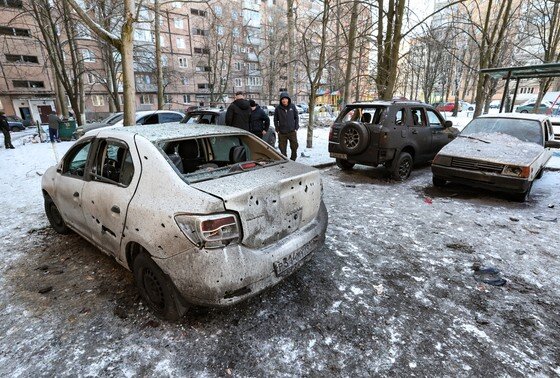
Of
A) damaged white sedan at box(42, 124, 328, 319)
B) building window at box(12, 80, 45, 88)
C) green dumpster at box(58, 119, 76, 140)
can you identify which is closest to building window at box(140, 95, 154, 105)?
building window at box(12, 80, 45, 88)

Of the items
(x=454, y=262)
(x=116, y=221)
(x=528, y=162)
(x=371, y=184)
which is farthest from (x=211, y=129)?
(x=528, y=162)

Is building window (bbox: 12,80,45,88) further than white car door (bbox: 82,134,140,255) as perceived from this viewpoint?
Yes

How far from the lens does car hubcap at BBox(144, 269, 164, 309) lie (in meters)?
2.49

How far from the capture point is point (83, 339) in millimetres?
2350

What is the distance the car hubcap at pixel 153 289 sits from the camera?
8.16 ft

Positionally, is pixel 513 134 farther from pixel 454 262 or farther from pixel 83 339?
pixel 83 339

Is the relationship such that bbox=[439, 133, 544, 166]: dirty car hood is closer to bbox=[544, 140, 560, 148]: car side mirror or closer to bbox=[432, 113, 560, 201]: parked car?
bbox=[432, 113, 560, 201]: parked car

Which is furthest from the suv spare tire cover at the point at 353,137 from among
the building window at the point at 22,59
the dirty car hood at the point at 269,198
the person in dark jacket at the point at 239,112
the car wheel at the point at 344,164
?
the building window at the point at 22,59

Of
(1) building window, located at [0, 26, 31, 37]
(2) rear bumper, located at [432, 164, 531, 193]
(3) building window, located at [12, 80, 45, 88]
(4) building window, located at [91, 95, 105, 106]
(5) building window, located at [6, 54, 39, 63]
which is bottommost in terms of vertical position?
(2) rear bumper, located at [432, 164, 531, 193]

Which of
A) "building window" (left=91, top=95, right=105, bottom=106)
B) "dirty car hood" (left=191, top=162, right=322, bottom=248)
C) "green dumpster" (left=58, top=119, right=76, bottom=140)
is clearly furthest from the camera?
"building window" (left=91, top=95, right=105, bottom=106)

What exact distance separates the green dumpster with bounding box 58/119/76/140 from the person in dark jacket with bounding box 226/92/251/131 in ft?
33.7

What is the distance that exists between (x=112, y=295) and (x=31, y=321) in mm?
611

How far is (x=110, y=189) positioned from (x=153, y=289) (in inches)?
38.0

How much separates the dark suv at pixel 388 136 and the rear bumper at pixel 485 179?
99 cm
